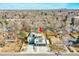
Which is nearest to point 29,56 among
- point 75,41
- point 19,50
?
point 19,50

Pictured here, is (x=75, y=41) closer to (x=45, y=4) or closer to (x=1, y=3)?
(x=45, y=4)

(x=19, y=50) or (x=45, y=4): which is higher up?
(x=45, y=4)

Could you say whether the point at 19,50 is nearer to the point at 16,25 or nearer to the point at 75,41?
the point at 16,25

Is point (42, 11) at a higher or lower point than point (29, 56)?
higher

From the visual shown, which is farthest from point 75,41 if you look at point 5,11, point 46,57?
point 5,11

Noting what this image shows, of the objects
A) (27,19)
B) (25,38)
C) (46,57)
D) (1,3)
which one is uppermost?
(1,3)

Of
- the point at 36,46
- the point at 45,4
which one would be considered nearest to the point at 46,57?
the point at 36,46

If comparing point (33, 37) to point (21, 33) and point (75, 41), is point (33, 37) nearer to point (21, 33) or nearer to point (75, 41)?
point (21, 33)
